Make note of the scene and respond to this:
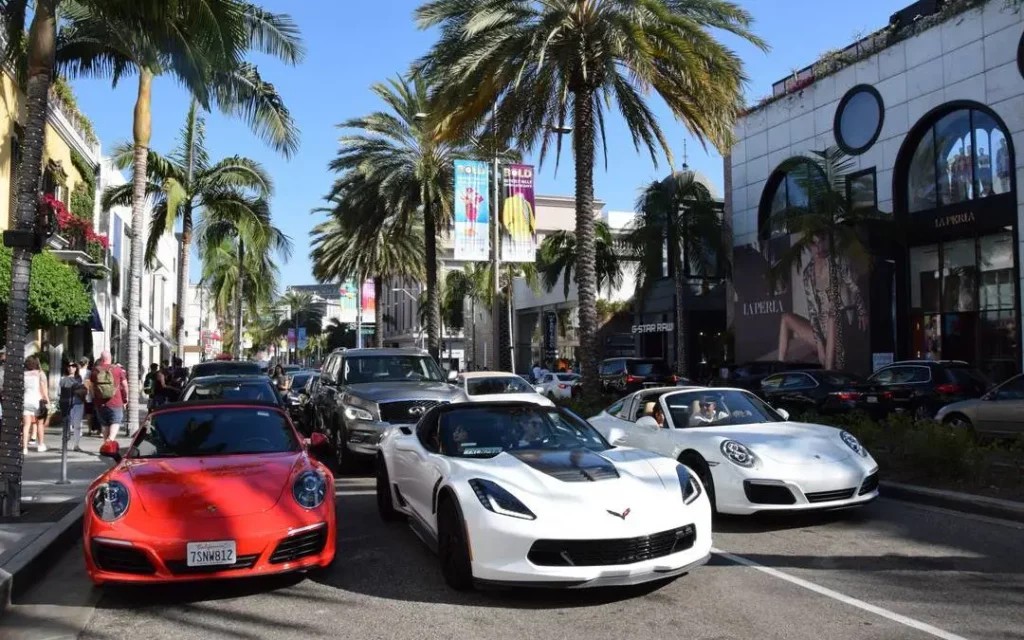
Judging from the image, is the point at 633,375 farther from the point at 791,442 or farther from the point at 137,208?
the point at 791,442

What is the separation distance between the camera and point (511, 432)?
7164mm

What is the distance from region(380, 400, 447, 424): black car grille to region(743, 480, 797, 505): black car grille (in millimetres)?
5479

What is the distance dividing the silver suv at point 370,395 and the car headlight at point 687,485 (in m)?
5.47

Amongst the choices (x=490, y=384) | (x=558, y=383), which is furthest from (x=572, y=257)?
(x=490, y=384)

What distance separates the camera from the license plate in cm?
580

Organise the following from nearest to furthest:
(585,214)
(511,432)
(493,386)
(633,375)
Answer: (511,432)
(493,386)
(585,214)
(633,375)

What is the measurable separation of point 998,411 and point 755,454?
25.1 ft

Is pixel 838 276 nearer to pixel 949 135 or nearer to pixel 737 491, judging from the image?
pixel 949 135

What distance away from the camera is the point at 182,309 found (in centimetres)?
2908

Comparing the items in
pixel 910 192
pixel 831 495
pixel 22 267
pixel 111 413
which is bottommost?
pixel 831 495

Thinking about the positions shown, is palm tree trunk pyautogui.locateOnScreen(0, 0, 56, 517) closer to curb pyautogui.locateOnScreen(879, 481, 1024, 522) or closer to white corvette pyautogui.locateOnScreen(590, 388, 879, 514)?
white corvette pyautogui.locateOnScreen(590, 388, 879, 514)

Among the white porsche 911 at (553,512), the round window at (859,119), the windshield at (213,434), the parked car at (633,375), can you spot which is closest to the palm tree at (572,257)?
the parked car at (633,375)

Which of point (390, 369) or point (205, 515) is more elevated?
point (390, 369)

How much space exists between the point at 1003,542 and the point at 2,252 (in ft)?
57.7
